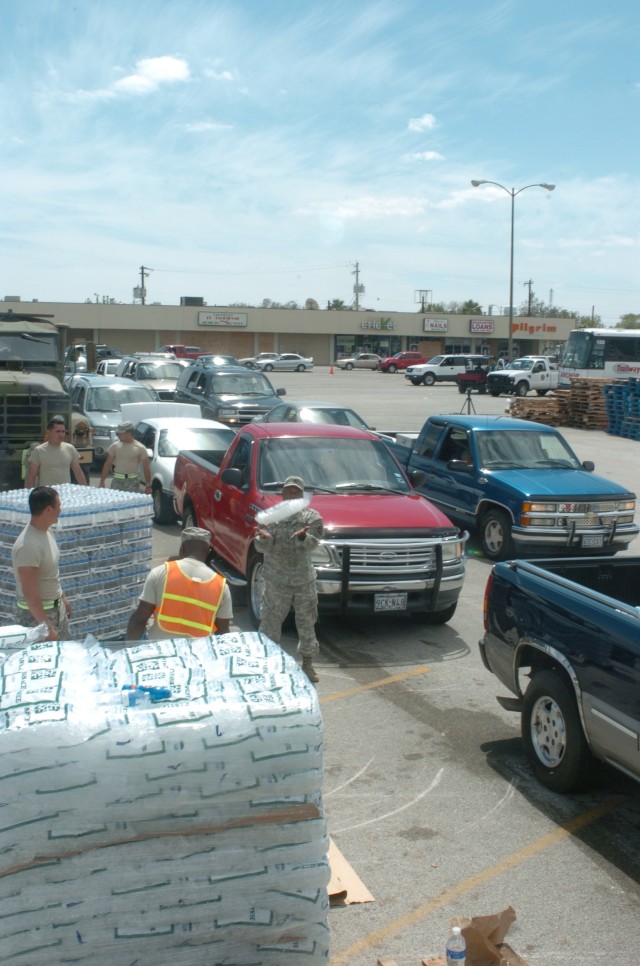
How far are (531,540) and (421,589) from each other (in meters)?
3.62

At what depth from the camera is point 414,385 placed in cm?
5550

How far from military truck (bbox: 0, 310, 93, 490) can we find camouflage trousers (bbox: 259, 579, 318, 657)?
5.17m

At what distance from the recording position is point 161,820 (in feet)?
11.1

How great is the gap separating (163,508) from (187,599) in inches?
346

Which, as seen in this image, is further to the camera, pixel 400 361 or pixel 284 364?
pixel 400 361

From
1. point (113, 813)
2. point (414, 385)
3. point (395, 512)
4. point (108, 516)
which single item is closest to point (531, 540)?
point (395, 512)

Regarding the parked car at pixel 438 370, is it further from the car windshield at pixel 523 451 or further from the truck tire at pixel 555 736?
the truck tire at pixel 555 736

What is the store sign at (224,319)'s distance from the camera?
256ft

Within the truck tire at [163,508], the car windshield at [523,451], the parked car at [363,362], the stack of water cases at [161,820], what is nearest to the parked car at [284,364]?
the parked car at [363,362]

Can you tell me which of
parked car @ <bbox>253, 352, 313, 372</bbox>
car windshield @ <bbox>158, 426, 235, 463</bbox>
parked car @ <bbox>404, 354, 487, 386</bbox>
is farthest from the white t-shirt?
parked car @ <bbox>253, 352, 313, 372</bbox>

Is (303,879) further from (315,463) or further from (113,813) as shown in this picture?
(315,463)

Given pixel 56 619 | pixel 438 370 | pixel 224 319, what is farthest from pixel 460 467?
pixel 224 319

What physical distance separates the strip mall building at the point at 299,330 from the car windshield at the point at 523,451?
65278 mm

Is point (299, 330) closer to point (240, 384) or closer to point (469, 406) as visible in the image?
point (240, 384)
